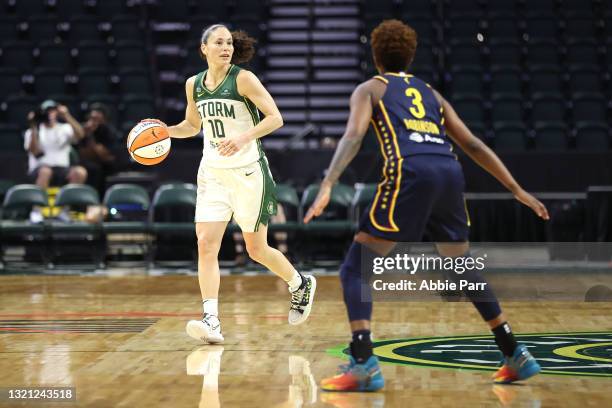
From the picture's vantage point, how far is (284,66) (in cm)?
1752

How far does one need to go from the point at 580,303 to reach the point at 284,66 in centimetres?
983

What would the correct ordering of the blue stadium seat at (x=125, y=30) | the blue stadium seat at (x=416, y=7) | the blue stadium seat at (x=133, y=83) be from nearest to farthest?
the blue stadium seat at (x=133, y=83), the blue stadium seat at (x=125, y=30), the blue stadium seat at (x=416, y=7)

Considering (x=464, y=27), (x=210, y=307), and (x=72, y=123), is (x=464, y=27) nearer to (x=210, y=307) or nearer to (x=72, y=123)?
(x=72, y=123)

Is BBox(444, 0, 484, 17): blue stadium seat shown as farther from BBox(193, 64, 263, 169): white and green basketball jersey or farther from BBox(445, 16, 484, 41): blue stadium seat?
BBox(193, 64, 263, 169): white and green basketball jersey

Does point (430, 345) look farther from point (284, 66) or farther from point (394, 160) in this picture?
point (284, 66)

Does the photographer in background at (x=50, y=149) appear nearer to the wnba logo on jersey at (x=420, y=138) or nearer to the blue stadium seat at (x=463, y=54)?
the blue stadium seat at (x=463, y=54)

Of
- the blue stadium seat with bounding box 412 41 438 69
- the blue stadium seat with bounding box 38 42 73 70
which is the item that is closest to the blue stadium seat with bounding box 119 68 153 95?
the blue stadium seat with bounding box 38 42 73 70

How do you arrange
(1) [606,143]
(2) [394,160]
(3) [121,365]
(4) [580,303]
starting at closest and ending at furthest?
(2) [394,160], (3) [121,365], (4) [580,303], (1) [606,143]

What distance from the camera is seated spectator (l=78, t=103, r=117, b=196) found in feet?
43.4

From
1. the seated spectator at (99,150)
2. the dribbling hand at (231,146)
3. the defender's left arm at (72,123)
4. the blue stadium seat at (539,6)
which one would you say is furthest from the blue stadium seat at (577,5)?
the dribbling hand at (231,146)

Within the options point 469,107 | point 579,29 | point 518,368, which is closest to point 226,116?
point 518,368

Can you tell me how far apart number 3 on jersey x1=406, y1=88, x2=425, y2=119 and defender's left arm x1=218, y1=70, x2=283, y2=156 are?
148 cm

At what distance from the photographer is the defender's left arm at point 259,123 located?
19.9 feet

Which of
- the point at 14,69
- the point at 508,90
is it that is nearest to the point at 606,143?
the point at 508,90
